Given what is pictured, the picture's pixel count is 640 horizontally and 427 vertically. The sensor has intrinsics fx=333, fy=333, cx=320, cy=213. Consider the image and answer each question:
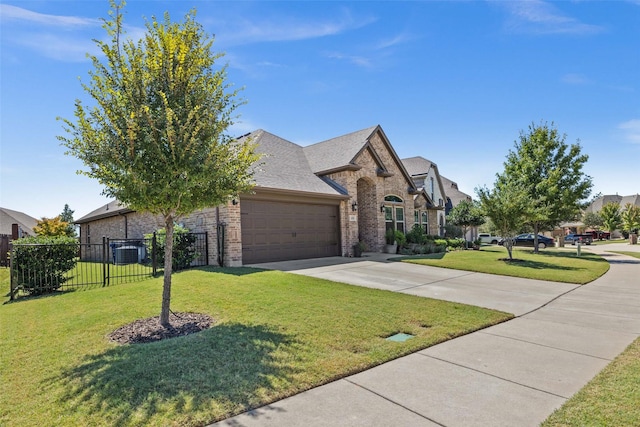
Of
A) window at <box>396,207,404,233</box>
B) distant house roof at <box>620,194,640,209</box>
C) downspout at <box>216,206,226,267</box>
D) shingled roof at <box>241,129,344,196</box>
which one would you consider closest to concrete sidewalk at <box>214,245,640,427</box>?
downspout at <box>216,206,226,267</box>

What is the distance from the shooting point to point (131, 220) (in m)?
19.8

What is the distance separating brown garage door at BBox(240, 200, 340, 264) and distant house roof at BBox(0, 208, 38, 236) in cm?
3699

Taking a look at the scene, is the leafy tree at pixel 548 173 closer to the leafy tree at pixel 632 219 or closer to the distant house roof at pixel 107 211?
the distant house roof at pixel 107 211

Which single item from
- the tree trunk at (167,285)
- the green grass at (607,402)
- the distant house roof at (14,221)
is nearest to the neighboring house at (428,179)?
the green grass at (607,402)

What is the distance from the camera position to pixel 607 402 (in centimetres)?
328

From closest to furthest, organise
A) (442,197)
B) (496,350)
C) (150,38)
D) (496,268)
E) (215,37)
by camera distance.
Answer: (496,350) < (150,38) < (215,37) < (496,268) < (442,197)

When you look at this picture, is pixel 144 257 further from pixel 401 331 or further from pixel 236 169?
pixel 401 331

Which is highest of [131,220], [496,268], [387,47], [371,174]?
[387,47]

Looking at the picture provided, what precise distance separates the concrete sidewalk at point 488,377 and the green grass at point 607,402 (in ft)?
0.36

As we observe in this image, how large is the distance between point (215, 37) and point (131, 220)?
674 inches

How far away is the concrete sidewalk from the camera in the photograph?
121 inches

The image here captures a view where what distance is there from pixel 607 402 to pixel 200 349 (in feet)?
15.3

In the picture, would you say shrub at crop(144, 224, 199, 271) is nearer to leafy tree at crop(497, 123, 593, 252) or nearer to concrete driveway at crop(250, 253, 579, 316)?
concrete driveway at crop(250, 253, 579, 316)

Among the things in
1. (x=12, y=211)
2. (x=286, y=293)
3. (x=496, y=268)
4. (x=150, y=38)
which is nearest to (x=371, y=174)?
(x=496, y=268)
